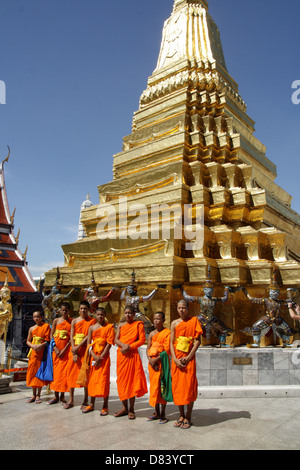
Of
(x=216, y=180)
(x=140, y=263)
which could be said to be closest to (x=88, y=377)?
(x=140, y=263)

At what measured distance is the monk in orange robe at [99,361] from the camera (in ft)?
18.3

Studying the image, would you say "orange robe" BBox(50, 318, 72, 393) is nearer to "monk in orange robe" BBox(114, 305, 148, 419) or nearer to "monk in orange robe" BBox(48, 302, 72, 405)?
"monk in orange robe" BBox(48, 302, 72, 405)

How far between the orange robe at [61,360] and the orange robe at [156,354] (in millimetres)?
1845

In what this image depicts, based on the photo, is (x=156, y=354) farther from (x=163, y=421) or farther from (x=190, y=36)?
(x=190, y=36)

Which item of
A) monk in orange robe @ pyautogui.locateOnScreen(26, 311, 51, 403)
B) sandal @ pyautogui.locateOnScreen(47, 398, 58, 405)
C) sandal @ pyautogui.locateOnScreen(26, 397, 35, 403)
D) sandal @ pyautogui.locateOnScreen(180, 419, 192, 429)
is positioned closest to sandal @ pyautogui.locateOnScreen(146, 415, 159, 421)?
sandal @ pyautogui.locateOnScreen(180, 419, 192, 429)

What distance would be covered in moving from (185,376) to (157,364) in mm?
513

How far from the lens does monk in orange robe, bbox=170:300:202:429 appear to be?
4922mm

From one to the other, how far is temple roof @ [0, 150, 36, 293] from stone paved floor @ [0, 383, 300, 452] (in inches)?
527

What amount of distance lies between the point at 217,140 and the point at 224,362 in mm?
7973

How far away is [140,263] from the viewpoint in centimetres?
938

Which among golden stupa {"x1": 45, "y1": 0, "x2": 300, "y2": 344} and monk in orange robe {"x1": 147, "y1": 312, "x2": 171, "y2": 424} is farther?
golden stupa {"x1": 45, "y1": 0, "x2": 300, "y2": 344}
